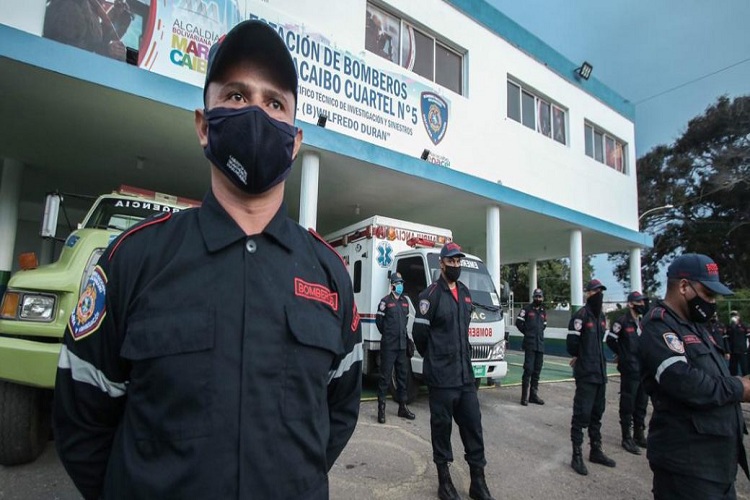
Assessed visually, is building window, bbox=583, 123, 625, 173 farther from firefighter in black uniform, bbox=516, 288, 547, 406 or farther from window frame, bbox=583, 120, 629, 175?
firefighter in black uniform, bbox=516, 288, 547, 406

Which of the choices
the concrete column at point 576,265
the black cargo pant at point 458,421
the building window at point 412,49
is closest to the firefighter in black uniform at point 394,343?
the black cargo pant at point 458,421

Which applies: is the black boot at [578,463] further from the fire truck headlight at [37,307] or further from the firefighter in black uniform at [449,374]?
the fire truck headlight at [37,307]

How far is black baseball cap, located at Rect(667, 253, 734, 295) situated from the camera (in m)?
2.72

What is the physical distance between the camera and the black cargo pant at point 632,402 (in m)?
5.49

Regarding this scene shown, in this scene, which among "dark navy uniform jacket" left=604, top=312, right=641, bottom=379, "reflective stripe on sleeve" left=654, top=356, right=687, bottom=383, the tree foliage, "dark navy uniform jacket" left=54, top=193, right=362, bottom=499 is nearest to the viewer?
"dark navy uniform jacket" left=54, top=193, right=362, bottom=499

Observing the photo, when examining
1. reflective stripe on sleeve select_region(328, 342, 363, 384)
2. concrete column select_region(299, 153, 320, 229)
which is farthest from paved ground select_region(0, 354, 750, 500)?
concrete column select_region(299, 153, 320, 229)

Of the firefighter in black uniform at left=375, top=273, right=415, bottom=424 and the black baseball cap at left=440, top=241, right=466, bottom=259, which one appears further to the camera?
the firefighter in black uniform at left=375, top=273, right=415, bottom=424

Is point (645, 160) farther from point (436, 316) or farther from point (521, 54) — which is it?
point (436, 316)

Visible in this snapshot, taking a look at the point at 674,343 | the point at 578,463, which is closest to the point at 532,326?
the point at 578,463

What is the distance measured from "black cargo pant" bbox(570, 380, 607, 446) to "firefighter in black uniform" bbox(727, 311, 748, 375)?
10.2 meters

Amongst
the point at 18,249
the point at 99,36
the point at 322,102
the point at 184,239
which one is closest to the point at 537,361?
the point at 322,102

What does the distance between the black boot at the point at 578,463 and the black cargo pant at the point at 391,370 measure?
97.8 inches

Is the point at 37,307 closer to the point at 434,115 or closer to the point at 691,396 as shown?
the point at 691,396

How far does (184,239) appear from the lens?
1.17m
